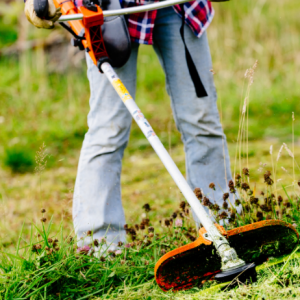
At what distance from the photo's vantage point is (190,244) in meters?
1.59

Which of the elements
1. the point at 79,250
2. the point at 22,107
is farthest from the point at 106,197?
the point at 22,107

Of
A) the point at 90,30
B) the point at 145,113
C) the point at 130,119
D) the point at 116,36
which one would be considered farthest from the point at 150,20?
the point at 145,113

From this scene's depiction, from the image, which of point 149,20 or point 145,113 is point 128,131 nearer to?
point 149,20

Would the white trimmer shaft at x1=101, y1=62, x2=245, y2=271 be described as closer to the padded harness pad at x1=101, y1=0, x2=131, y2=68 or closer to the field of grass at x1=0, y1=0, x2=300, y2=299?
the padded harness pad at x1=101, y1=0, x2=131, y2=68

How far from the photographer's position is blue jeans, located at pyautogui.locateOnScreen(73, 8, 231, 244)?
2.08 meters

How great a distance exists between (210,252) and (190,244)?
0.10m

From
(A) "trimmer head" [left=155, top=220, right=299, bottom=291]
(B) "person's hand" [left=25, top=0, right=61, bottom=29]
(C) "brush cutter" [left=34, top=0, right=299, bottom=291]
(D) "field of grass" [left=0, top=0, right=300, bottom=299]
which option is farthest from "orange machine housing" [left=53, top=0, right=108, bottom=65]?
(A) "trimmer head" [left=155, top=220, right=299, bottom=291]

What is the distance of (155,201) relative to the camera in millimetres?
3270

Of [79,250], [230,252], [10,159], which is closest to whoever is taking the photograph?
[230,252]

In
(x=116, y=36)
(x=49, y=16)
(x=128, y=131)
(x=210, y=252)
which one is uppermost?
(x=49, y=16)

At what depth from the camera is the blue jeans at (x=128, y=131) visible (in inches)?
82.0

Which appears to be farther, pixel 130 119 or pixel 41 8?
pixel 130 119

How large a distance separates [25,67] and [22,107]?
76cm

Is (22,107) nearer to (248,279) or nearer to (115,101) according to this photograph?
(115,101)
